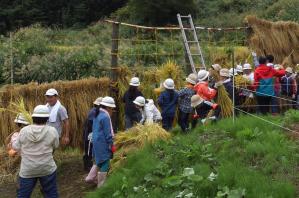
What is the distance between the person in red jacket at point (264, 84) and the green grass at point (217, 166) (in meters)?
2.23

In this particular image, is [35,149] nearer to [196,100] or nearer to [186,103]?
[196,100]

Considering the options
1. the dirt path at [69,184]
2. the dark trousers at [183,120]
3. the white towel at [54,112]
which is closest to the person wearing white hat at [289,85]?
the dark trousers at [183,120]

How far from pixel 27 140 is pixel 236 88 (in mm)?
5568

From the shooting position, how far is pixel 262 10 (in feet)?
117

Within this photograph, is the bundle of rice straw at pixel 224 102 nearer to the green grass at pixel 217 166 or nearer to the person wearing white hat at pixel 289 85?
the person wearing white hat at pixel 289 85

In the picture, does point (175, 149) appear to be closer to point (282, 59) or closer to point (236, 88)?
point (236, 88)

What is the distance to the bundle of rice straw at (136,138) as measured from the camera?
8.91 metres

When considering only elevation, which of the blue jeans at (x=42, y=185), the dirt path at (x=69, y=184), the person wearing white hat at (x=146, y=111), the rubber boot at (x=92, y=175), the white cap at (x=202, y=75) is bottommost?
the dirt path at (x=69, y=184)

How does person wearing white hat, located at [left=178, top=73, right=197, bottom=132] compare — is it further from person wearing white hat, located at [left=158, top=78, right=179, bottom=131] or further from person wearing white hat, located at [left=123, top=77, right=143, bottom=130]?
person wearing white hat, located at [left=123, top=77, right=143, bottom=130]

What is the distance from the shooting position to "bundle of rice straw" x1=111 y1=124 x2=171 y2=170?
8906 millimetres

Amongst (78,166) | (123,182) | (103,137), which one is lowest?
(78,166)

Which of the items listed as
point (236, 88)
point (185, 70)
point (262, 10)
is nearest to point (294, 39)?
Result: point (185, 70)

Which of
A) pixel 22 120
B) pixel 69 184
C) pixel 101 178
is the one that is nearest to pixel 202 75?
pixel 101 178

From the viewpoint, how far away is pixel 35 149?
6.93 m
